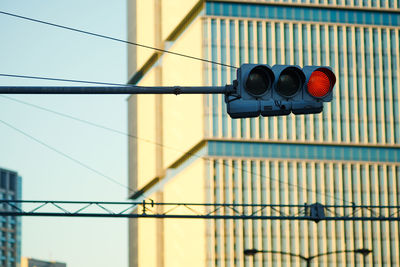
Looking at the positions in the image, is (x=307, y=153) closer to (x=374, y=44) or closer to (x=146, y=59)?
(x=374, y=44)

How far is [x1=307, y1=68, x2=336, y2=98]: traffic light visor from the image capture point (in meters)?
14.1

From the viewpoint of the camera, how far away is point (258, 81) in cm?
1399

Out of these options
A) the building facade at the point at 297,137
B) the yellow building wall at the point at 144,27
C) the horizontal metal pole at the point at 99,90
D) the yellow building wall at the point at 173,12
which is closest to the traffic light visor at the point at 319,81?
the horizontal metal pole at the point at 99,90

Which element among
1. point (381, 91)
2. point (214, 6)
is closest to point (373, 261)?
point (381, 91)

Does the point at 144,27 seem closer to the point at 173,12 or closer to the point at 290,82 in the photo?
the point at 173,12

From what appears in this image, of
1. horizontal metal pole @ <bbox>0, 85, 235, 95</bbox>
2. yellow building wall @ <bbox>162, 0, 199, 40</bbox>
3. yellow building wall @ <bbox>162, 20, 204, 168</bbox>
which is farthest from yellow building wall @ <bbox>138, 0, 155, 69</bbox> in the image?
horizontal metal pole @ <bbox>0, 85, 235, 95</bbox>

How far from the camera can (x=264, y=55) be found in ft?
380

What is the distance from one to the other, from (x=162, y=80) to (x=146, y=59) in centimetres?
1053

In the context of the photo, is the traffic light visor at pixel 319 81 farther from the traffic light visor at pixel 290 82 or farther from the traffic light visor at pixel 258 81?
the traffic light visor at pixel 258 81

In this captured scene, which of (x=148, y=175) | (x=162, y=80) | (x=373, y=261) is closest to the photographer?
(x=373, y=261)

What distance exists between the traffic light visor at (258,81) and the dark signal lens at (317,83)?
55 centimetres

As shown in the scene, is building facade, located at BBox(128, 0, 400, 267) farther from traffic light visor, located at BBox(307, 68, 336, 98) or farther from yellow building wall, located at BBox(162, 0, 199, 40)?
traffic light visor, located at BBox(307, 68, 336, 98)

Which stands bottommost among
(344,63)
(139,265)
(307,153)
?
(139,265)

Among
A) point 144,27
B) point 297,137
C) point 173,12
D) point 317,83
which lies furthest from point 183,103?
point 317,83
